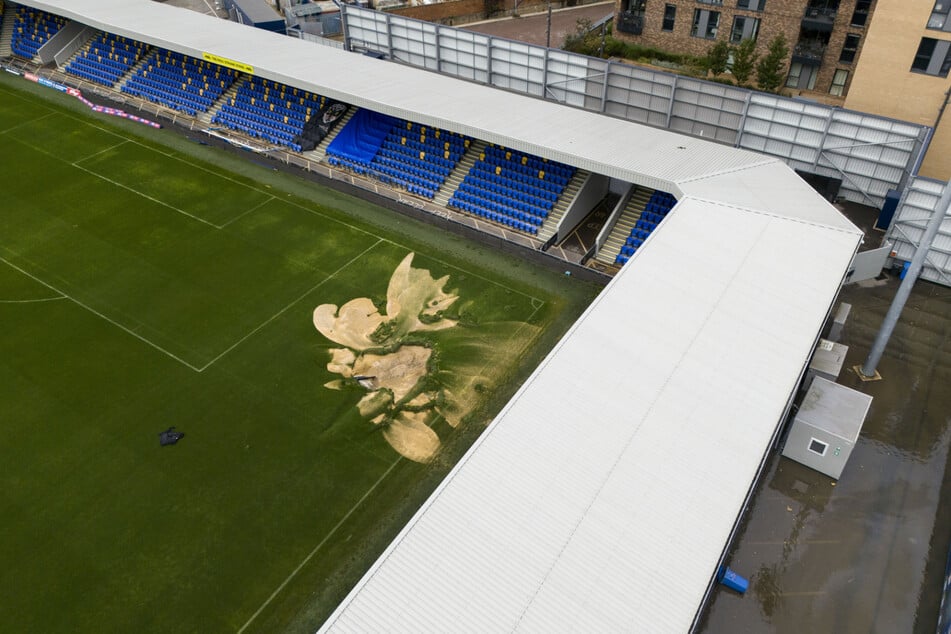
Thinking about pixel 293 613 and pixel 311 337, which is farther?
pixel 311 337

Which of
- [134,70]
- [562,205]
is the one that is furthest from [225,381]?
[134,70]

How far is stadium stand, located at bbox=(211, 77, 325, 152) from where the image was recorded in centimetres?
4550

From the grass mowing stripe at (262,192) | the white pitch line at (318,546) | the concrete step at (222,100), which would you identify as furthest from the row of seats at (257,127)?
the white pitch line at (318,546)

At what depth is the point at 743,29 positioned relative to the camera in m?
50.4

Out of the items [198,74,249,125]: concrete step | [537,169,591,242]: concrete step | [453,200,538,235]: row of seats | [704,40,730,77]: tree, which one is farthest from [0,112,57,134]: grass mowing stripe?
[704,40,730,77]: tree

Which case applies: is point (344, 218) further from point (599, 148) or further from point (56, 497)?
point (56, 497)

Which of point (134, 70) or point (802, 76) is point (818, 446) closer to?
point (802, 76)

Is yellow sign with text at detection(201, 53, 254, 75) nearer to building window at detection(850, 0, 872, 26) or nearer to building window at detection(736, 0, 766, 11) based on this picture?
building window at detection(736, 0, 766, 11)

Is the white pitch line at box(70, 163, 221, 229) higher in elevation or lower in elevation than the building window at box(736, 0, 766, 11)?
lower

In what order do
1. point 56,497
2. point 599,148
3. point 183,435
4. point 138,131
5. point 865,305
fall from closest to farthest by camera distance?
point 56,497 < point 183,435 < point 865,305 < point 599,148 < point 138,131

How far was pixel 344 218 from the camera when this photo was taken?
3791cm

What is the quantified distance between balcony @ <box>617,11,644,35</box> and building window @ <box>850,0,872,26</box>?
55.4 ft

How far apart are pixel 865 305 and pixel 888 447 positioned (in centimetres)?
901

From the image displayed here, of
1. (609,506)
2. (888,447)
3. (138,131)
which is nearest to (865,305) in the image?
(888,447)
